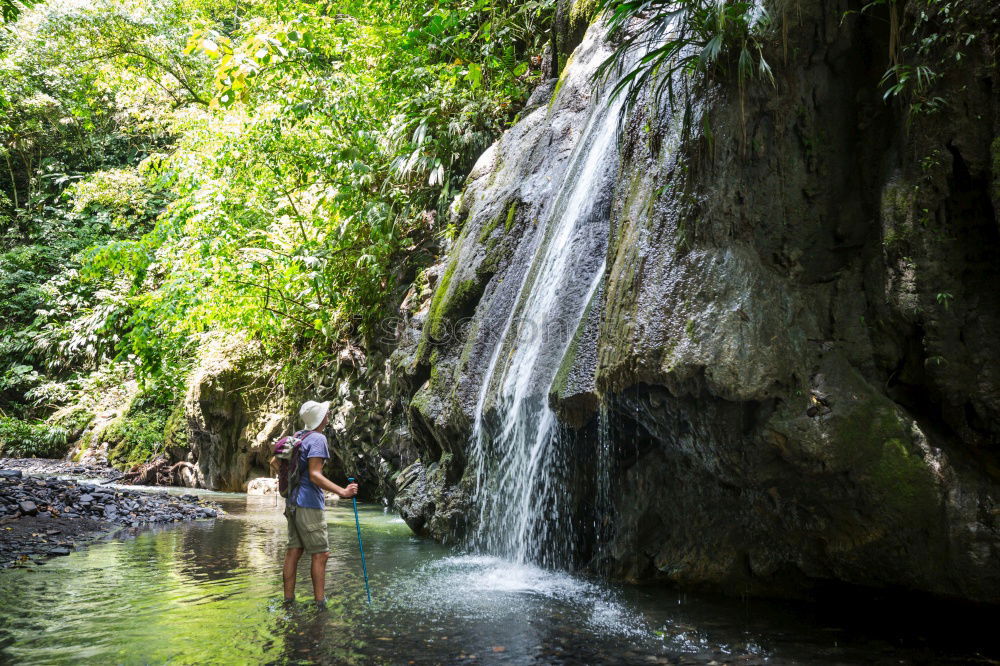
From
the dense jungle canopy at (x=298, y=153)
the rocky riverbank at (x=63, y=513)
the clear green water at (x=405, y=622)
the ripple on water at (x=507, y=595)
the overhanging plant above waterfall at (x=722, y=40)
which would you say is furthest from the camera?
the dense jungle canopy at (x=298, y=153)

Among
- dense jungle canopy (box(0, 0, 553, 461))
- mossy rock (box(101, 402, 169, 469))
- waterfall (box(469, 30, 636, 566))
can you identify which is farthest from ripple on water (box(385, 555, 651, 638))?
mossy rock (box(101, 402, 169, 469))

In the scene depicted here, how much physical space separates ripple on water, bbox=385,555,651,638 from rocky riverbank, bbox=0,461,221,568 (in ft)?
13.1

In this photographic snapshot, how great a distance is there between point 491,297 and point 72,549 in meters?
5.45

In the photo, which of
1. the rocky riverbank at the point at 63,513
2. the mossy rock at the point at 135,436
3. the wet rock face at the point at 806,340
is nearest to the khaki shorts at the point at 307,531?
the wet rock face at the point at 806,340

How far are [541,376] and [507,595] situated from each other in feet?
6.64

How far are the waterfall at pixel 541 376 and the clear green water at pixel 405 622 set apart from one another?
478 millimetres

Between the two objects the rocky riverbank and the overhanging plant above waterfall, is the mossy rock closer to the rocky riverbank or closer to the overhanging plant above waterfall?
the rocky riverbank

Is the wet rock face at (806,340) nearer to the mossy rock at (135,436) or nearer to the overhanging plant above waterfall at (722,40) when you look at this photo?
the overhanging plant above waterfall at (722,40)

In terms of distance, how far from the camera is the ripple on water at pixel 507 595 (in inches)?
184

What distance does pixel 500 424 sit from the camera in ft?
23.2

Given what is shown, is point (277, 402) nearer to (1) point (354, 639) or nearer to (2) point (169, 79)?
(1) point (354, 639)

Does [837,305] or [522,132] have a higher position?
[522,132]

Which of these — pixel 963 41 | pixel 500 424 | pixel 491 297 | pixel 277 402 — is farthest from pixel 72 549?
pixel 963 41

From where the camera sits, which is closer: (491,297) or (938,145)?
(938,145)
